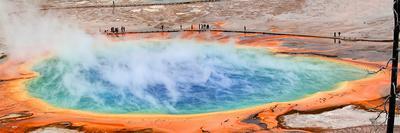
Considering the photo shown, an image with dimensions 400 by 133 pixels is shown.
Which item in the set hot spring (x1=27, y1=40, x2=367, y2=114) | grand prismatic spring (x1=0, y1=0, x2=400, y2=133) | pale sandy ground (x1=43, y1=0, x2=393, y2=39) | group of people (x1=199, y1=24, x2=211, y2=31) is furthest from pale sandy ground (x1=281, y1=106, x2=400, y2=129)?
group of people (x1=199, y1=24, x2=211, y2=31)

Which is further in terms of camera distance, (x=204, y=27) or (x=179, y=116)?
(x=204, y=27)

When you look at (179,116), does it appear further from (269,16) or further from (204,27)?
(269,16)

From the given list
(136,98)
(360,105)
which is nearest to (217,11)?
(136,98)

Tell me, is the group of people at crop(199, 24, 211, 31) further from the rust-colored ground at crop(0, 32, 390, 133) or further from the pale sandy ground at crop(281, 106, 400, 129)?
the pale sandy ground at crop(281, 106, 400, 129)

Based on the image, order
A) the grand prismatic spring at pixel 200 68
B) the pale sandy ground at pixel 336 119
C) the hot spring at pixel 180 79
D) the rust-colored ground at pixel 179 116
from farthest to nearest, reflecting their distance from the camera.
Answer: the hot spring at pixel 180 79, the grand prismatic spring at pixel 200 68, the rust-colored ground at pixel 179 116, the pale sandy ground at pixel 336 119

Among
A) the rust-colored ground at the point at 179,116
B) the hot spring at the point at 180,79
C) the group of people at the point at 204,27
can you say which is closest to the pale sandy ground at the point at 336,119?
the rust-colored ground at the point at 179,116

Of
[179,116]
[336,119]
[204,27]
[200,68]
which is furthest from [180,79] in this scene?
[204,27]

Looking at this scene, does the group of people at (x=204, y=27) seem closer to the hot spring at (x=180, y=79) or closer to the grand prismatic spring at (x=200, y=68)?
the grand prismatic spring at (x=200, y=68)
